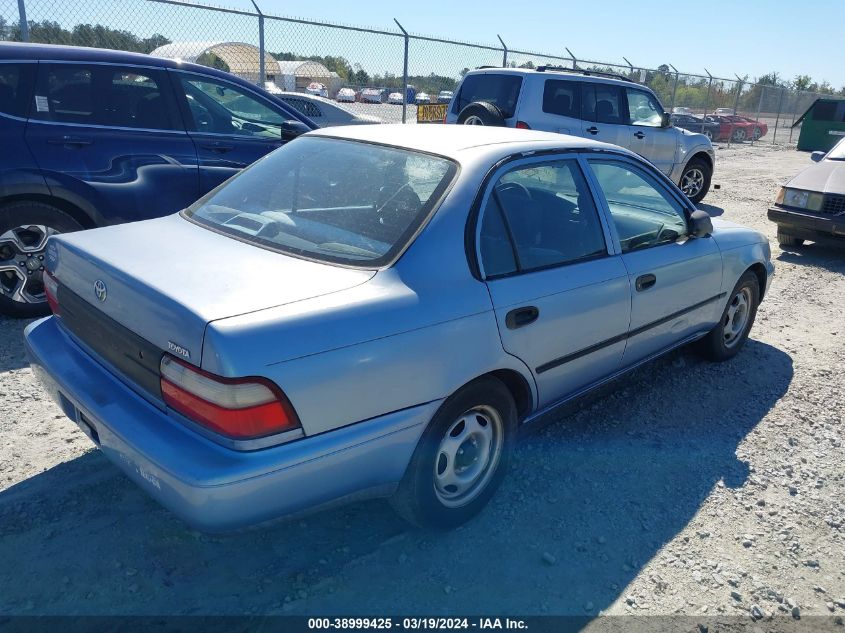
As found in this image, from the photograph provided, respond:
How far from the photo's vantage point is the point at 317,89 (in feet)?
41.9

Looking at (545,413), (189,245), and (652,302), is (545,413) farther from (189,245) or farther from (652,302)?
(189,245)

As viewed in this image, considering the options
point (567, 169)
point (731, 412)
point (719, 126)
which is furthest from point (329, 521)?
point (719, 126)

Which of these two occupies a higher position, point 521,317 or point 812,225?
point 521,317

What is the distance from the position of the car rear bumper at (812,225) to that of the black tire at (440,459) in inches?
257

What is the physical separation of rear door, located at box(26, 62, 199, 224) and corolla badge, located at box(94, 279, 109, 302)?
8.29ft

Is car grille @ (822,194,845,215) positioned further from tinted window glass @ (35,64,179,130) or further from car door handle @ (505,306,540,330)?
tinted window glass @ (35,64,179,130)

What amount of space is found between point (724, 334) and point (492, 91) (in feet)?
19.8

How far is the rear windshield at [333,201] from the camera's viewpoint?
8.64 ft

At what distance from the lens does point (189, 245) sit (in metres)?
2.68

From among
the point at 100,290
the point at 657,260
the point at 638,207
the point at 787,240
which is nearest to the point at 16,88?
the point at 100,290

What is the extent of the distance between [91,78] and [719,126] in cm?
2424

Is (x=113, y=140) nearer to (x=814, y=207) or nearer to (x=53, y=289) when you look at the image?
(x=53, y=289)

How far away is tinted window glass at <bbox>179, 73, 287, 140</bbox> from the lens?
5.28 metres

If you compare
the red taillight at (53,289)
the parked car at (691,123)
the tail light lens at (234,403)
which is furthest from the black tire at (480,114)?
the parked car at (691,123)
